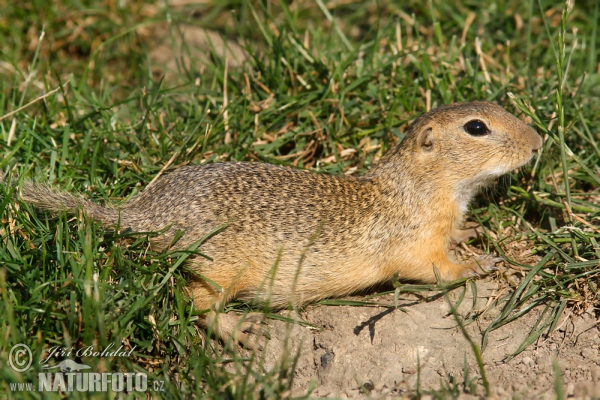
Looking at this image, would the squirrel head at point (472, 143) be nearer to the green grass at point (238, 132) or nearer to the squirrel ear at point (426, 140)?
the squirrel ear at point (426, 140)

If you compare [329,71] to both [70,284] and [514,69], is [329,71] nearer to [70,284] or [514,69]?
[514,69]

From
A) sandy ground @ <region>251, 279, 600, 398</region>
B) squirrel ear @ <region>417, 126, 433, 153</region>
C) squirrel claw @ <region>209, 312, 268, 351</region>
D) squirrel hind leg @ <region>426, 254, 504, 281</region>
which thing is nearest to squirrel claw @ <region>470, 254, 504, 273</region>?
squirrel hind leg @ <region>426, 254, 504, 281</region>

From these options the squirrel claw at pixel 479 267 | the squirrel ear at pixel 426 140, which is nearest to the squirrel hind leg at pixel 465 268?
the squirrel claw at pixel 479 267

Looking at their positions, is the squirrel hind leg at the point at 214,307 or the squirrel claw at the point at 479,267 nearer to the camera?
the squirrel hind leg at the point at 214,307

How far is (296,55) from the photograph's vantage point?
6.47 meters

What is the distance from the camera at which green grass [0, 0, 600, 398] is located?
4238mm

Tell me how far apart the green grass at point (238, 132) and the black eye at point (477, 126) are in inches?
15.6

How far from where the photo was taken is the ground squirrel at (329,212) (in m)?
4.73

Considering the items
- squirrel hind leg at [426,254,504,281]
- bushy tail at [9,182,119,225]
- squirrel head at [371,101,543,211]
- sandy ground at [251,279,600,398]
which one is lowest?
sandy ground at [251,279,600,398]

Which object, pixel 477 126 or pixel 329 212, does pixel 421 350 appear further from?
pixel 477 126

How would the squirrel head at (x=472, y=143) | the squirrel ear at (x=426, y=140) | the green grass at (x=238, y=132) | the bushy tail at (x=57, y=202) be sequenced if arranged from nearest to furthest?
the green grass at (x=238, y=132) → the bushy tail at (x=57, y=202) → the squirrel head at (x=472, y=143) → the squirrel ear at (x=426, y=140)

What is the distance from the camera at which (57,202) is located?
4.69 meters

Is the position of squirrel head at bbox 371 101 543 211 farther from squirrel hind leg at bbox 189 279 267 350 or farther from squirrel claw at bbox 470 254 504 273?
squirrel hind leg at bbox 189 279 267 350

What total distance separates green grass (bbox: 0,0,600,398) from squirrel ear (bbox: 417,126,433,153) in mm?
753
